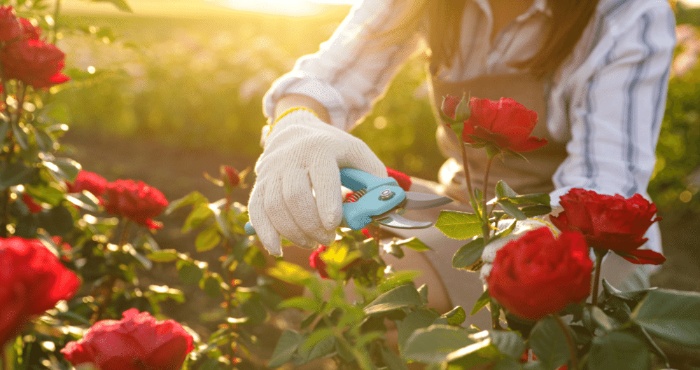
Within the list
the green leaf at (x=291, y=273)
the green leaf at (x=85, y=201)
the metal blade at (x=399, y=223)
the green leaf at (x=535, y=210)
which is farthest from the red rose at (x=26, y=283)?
the green leaf at (x=85, y=201)

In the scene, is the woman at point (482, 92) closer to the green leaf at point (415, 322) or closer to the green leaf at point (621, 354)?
the green leaf at point (415, 322)

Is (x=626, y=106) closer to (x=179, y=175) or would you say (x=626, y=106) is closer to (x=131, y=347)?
(x=131, y=347)

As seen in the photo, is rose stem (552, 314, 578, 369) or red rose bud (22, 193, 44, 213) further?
red rose bud (22, 193, 44, 213)

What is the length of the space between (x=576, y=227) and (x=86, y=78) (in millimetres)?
1215

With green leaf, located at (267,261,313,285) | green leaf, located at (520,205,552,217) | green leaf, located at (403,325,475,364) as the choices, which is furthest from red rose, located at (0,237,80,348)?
green leaf, located at (520,205,552,217)

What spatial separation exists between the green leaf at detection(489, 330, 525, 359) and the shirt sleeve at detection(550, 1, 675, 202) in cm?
77

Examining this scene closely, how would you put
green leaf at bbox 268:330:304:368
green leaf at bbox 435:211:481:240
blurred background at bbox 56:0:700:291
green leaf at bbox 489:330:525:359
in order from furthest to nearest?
blurred background at bbox 56:0:700:291, green leaf at bbox 268:330:304:368, green leaf at bbox 435:211:481:240, green leaf at bbox 489:330:525:359

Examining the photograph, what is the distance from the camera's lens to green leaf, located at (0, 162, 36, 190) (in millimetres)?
1384

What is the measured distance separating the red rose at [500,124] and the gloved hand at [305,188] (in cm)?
26

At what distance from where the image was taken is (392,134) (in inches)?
164

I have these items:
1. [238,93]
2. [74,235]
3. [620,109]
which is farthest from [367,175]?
[238,93]

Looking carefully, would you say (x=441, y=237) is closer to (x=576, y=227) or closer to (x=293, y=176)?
(x=293, y=176)

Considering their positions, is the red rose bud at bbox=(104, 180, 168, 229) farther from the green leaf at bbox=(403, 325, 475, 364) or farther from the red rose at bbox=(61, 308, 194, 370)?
the green leaf at bbox=(403, 325, 475, 364)

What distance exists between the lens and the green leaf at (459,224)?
88cm
